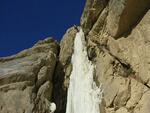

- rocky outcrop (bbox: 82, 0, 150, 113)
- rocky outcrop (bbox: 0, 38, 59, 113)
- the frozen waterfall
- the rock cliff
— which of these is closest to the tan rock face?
the rock cliff

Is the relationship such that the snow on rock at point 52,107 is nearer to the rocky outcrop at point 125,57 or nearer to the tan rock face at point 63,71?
the tan rock face at point 63,71

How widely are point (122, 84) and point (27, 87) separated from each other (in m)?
7.02

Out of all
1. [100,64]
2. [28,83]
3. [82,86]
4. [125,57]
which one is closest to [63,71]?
[28,83]

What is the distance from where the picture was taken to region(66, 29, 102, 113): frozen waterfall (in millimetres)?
17406

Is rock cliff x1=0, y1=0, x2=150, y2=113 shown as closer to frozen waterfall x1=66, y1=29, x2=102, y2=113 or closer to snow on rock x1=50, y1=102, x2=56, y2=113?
snow on rock x1=50, y1=102, x2=56, y2=113

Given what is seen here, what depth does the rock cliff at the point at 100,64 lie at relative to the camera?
1455cm

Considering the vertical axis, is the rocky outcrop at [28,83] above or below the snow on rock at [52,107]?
above

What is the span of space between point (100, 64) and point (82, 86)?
1.96 metres

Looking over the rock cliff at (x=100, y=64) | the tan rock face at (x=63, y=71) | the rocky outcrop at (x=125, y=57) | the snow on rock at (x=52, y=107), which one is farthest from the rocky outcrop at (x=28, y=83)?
the rocky outcrop at (x=125, y=57)

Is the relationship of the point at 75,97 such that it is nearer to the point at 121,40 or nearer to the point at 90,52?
the point at 90,52

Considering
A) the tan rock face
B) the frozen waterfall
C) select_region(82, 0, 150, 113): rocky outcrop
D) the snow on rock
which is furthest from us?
the tan rock face

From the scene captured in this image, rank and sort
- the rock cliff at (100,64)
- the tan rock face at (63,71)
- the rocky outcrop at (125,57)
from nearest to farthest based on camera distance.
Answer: the rocky outcrop at (125,57), the rock cliff at (100,64), the tan rock face at (63,71)

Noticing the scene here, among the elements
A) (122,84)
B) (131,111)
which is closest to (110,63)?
(122,84)

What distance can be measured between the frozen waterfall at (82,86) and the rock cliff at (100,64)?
502mm
